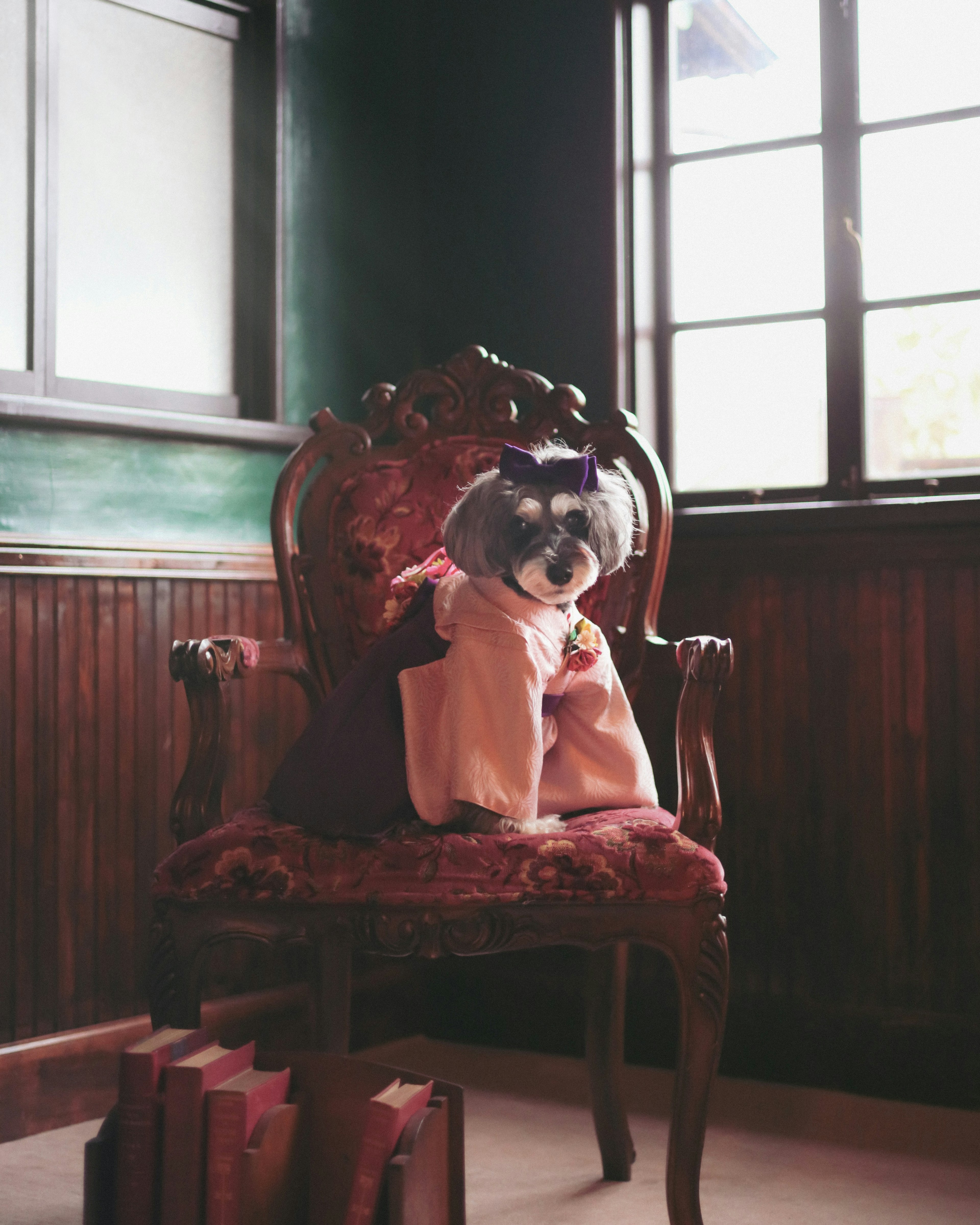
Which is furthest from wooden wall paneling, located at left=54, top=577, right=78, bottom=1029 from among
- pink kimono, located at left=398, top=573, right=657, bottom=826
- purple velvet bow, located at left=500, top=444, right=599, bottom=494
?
purple velvet bow, located at left=500, top=444, right=599, bottom=494

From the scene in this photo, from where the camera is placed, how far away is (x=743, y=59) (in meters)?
2.63

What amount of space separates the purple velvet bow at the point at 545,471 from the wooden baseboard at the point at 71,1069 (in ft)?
3.39

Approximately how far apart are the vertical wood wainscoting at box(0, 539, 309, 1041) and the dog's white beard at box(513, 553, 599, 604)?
906 millimetres

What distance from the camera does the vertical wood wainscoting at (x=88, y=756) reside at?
7.33 feet

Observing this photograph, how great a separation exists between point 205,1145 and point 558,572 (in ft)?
2.69

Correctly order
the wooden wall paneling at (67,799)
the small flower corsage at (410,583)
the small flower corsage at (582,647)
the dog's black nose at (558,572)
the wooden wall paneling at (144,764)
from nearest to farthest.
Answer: the dog's black nose at (558,572), the small flower corsage at (582,647), the small flower corsage at (410,583), the wooden wall paneling at (67,799), the wooden wall paneling at (144,764)

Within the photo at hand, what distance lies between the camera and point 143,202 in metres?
2.53

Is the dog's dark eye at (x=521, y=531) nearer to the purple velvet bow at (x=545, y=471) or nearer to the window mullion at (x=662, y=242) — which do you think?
the purple velvet bow at (x=545, y=471)

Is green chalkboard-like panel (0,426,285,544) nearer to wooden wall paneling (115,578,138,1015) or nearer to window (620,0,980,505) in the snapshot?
wooden wall paneling (115,578,138,1015)

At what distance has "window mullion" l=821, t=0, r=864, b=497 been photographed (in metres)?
2.49

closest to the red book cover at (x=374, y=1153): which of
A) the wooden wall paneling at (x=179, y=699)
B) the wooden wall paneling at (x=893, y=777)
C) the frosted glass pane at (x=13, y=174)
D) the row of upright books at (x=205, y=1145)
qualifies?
the row of upright books at (x=205, y=1145)

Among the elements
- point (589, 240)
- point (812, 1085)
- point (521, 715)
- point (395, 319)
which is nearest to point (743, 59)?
point (589, 240)

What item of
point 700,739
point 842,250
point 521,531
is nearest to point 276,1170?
point 700,739

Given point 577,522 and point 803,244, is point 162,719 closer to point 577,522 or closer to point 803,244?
point 577,522
